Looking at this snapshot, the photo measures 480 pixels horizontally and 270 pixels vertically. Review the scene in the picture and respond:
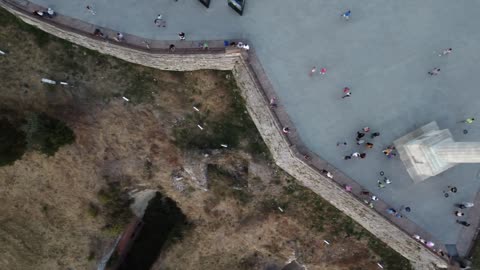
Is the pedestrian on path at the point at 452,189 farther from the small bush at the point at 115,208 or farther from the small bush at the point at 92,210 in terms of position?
the small bush at the point at 92,210

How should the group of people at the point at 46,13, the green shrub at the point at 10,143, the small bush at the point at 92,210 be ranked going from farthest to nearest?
1. the small bush at the point at 92,210
2. the green shrub at the point at 10,143
3. the group of people at the point at 46,13

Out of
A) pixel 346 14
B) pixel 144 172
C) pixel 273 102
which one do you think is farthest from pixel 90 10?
pixel 346 14

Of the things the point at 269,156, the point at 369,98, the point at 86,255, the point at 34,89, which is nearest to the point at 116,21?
the point at 34,89

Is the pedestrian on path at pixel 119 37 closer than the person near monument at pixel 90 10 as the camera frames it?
Yes

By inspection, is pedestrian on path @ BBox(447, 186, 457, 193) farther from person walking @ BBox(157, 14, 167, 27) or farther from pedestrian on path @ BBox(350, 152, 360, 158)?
person walking @ BBox(157, 14, 167, 27)

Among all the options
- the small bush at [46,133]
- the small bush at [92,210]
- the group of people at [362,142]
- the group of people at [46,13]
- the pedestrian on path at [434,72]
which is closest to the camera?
the group of people at [46,13]

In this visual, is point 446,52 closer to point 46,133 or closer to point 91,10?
point 91,10

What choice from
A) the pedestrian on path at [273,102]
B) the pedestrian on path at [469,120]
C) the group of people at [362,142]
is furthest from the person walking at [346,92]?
the pedestrian on path at [469,120]
